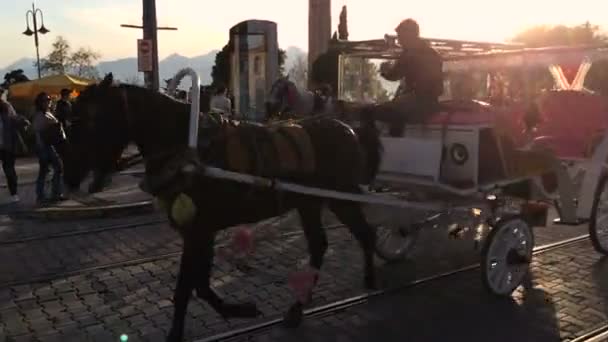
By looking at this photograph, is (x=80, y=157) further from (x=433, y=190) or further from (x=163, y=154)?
(x=433, y=190)

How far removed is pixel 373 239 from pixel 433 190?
2.46 ft

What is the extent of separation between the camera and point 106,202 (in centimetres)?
1018

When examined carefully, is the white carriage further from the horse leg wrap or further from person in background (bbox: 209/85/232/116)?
person in background (bbox: 209/85/232/116)

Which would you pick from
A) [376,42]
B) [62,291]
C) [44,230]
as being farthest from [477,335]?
[44,230]

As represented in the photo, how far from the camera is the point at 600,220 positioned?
261 inches

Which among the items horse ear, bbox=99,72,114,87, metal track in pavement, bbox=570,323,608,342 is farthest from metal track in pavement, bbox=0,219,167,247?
metal track in pavement, bbox=570,323,608,342

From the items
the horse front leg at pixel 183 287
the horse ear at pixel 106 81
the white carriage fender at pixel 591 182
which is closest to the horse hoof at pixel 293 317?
the horse front leg at pixel 183 287

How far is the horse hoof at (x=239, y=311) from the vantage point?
172 inches

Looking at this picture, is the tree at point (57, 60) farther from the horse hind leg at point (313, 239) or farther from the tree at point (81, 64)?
the horse hind leg at point (313, 239)

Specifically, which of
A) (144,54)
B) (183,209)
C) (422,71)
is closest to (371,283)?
(422,71)

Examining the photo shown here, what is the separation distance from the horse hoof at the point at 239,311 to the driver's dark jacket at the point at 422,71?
101 inches

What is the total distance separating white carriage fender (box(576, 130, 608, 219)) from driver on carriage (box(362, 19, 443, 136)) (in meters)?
2.00

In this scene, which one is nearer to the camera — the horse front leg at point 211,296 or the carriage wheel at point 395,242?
the horse front leg at point 211,296

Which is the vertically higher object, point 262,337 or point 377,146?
point 377,146
